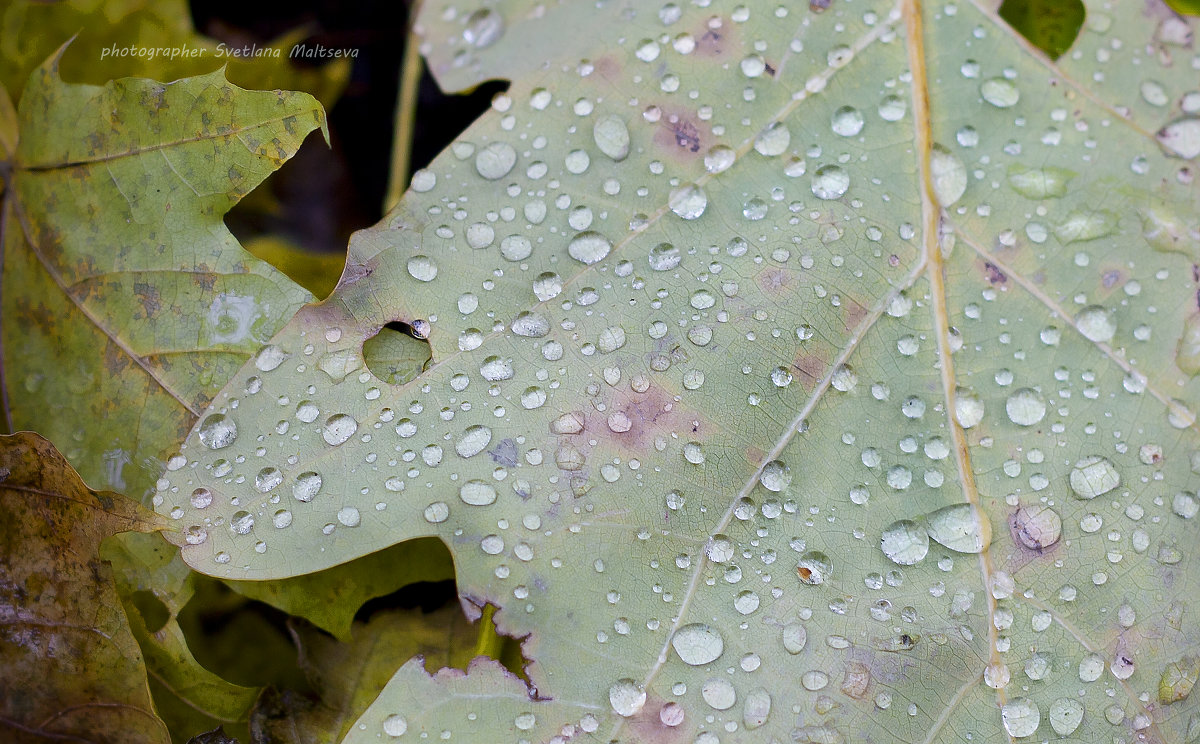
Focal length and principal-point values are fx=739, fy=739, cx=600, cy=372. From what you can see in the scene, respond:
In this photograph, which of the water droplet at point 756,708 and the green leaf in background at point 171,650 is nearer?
the water droplet at point 756,708

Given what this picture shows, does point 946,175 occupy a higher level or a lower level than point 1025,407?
higher

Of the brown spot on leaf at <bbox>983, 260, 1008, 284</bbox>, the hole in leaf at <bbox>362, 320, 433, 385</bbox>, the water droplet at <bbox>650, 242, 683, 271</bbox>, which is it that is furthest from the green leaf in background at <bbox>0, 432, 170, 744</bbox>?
the brown spot on leaf at <bbox>983, 260, 1008, 284</bbox>

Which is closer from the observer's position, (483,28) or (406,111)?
(483,28)

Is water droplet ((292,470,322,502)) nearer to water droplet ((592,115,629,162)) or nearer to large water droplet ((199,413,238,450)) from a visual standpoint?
large water droplet ((199,413,238,450))

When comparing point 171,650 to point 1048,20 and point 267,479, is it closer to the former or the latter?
point 267,479

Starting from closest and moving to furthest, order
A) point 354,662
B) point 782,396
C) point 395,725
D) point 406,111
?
point 395,725, point 782,396, point 354,662, point 406,111

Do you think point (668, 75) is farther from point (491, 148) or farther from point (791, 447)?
point (791, 447)

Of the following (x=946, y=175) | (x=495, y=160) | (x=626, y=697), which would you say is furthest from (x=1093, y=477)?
(x=495, y=160)

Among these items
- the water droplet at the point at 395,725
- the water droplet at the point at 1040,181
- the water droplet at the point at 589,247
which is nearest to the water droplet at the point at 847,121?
the water droplet at the point at 1040,181

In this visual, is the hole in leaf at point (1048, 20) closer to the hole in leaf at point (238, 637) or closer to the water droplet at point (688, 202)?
the water droplet at point (688, 202)
